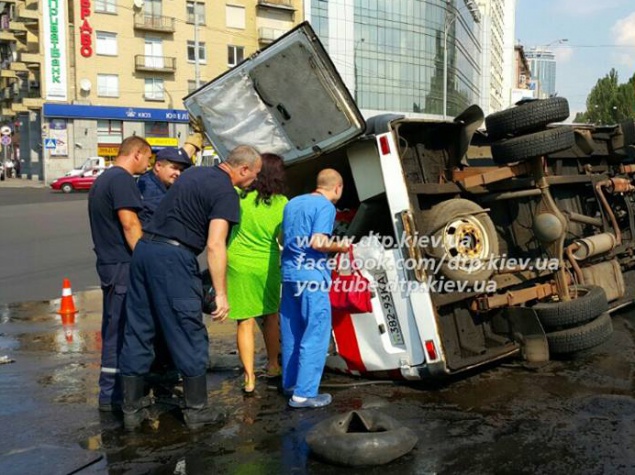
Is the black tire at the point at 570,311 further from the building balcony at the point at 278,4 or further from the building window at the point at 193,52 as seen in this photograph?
the building balcony at the point at 278,4

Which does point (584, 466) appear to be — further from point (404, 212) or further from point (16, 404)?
point (16, 404)

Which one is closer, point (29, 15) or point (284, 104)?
point (284, 104)

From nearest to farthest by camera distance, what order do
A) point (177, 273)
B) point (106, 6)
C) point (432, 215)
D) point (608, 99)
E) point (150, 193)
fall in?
1. point (177, 273)
2. point (432, 215)
3. point (150, 193)
4. point (106, 6)
5. point (608, 99)

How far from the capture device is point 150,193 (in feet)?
18.5

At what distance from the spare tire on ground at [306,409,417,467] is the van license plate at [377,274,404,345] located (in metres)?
0.94

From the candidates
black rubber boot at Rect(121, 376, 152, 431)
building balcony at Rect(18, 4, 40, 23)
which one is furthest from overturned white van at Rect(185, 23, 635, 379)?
building balcony at Rect(18, 4, 40, 23)

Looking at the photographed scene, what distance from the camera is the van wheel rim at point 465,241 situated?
5.18 m

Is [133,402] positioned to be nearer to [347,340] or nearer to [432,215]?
[347,340]

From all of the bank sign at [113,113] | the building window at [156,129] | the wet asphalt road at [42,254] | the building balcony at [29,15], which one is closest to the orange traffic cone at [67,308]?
the wet asphalt road at [42,254]

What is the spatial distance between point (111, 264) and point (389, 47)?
2325 inches

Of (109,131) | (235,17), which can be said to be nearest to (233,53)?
(235,17)

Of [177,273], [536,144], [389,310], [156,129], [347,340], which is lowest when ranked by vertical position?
[347,340]

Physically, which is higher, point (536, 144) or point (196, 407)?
point (536, 144)

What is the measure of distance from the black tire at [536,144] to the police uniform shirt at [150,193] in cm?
280
